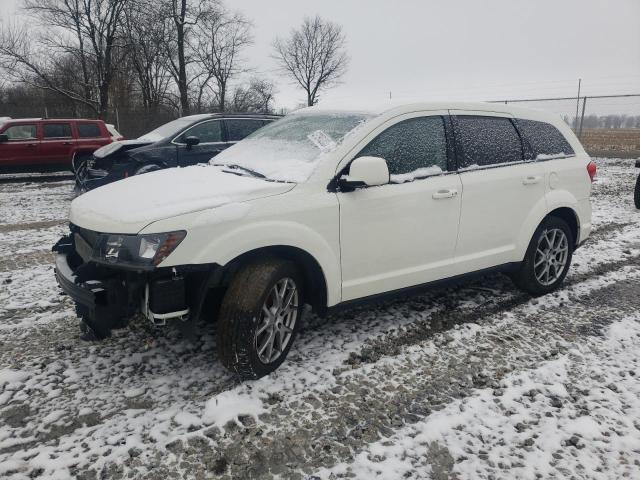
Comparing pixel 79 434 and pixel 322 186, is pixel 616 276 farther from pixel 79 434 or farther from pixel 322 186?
pixel 79 434

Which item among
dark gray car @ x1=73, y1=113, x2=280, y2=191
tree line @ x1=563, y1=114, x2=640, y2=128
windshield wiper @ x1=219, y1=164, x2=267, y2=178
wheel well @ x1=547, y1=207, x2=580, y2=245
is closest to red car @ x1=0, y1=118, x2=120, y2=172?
dark gray car @ x1=73, y1=113, x2=280, y2=191

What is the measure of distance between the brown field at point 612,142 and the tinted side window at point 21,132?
1991cm

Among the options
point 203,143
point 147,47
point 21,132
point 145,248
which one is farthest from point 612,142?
point 147,47

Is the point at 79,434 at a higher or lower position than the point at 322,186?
lower

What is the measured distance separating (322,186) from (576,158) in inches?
113

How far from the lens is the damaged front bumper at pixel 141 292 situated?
8.23 feet

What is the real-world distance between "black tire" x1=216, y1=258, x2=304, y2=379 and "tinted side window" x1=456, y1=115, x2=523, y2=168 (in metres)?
Answer: 1.86

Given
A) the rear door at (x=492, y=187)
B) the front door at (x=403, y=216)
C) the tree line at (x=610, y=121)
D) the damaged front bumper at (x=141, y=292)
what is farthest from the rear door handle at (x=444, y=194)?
the tree line at (x=610, y=121)

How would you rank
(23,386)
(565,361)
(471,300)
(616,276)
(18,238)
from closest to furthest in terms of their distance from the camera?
(23,386), (565,361), (471,300), (616,276), (18,238)

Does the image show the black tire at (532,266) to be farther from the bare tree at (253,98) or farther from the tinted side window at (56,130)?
the bare tree at (253,98)

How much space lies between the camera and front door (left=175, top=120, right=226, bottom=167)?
8.20 m

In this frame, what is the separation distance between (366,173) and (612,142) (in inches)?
817

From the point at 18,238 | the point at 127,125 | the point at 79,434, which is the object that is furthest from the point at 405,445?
the point at 127,125

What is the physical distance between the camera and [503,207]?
152 inches
